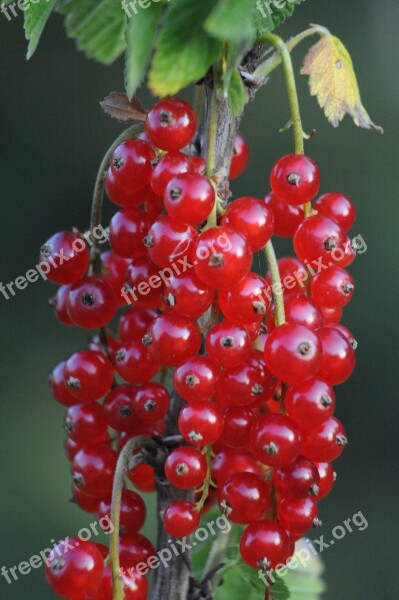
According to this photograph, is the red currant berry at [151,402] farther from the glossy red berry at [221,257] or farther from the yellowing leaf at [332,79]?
the yellowing leaf at [332,79]

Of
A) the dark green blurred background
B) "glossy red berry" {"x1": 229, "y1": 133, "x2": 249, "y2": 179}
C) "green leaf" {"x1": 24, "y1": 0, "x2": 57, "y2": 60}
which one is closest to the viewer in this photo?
"green leaf" {"x1": 24, "y1": 0, "x2": 57, "y2": 60}

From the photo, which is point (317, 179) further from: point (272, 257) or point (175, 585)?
point (175, 585)

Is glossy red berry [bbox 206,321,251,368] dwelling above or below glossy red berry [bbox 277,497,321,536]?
above

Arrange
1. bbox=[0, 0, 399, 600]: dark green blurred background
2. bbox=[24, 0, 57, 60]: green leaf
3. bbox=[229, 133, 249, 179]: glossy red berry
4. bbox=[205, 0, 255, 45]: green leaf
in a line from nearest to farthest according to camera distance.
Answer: bbox=[205, 0, 255, 45]: green leaf → bbox=[24, 0, 57, 60]: green leaf → bbox=[229, 133, 249, 179]: glossy red berry → bbox=[0, 0, 399, 600]: dark green blurred background

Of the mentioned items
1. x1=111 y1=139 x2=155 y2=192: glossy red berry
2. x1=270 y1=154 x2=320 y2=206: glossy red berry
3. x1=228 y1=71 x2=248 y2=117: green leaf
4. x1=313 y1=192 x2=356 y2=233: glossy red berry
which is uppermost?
x1=228 y1=71 x2=248 y2=117: green leaf

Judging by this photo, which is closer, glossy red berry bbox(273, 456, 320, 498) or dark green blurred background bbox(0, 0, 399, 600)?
glossy red berry bbox(273, 456, 320, 498)

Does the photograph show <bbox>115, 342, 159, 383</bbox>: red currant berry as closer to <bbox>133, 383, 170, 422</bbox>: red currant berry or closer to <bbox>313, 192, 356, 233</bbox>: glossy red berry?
<bbox>133, 383, 170, 422</bbox>: red currant berry

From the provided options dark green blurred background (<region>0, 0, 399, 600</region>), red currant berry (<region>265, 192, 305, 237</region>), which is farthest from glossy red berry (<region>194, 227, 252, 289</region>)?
dark green blurred background (<region>0, 0, 399, 600</region>)
